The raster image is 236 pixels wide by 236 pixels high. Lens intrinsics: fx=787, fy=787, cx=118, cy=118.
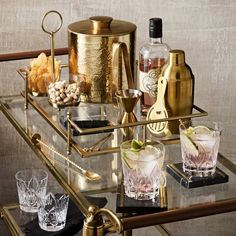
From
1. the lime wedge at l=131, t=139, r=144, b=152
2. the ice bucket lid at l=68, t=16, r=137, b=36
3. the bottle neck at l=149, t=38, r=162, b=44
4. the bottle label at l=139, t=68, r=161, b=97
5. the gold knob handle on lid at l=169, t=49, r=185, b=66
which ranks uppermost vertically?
the ice bucket lid at l=68, t=16, r=137, b=36

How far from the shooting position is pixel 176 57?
1.74m

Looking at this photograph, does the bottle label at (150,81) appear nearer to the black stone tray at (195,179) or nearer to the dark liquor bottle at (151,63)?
the dark liquor bottle at (151,63)

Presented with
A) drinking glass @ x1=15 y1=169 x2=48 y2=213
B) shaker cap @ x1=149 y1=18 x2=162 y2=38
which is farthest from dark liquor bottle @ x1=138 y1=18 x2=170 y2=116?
drinking glass @ x1=15 y1=169 x2=48 y2=213

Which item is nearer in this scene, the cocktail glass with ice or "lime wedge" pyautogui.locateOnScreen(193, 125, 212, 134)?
the cocktail glass with ice

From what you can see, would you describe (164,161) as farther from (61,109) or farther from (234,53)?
(234,53)

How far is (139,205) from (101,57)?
1.55 ft

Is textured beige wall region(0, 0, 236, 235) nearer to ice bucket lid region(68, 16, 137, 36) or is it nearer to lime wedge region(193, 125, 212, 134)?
ice bucket lid region(68, 16, 137, 36)

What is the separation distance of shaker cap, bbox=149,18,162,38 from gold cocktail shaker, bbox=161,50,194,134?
0.30 ft

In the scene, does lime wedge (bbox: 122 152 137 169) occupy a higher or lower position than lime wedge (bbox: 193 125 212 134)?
lower

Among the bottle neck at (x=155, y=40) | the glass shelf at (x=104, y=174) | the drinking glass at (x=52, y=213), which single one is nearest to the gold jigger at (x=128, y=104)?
the glass shelf at (x=104, y=174)

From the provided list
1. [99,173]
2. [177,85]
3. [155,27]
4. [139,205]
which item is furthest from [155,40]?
[139,205]

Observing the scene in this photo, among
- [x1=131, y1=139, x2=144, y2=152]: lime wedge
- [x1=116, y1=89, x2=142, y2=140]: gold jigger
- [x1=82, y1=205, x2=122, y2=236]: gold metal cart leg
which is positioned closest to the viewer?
[x1=82, y1=205, x2=122, y2=236]: gold metal cart leg

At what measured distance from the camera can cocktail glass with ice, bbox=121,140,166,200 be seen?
152cm

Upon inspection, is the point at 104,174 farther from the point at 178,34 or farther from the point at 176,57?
the point at 178,34
